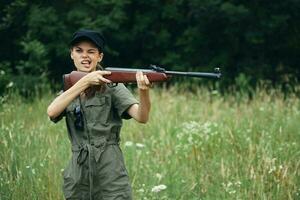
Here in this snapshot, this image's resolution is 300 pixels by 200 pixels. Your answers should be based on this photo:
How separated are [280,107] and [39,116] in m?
3.38

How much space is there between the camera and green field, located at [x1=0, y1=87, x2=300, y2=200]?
462cm

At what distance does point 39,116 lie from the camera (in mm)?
7719

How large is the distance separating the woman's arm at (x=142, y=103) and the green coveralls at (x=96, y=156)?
0.05m

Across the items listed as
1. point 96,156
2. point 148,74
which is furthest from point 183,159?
point 148,74

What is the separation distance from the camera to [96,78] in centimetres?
331

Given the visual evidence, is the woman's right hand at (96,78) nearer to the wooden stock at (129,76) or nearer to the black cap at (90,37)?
the wooden stock at (129,76)

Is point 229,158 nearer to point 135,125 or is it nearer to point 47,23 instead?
point 135,125

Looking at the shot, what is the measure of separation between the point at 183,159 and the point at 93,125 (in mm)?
2215

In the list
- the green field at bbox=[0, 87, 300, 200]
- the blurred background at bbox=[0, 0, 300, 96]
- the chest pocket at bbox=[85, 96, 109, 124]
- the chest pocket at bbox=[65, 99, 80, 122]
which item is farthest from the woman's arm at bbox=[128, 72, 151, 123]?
the blurred background at bbox=[0, 0, 300, 96]

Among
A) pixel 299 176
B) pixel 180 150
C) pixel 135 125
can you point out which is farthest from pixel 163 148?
pixel 299 176

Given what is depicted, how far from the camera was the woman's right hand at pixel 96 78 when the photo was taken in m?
3.31

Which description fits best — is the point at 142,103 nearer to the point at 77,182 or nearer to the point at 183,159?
the point at 77,182

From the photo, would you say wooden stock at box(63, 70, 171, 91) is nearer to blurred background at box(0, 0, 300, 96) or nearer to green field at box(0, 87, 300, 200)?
green field at box(0, 87, 300, 200)

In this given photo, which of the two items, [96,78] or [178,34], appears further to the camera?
[178,34]
